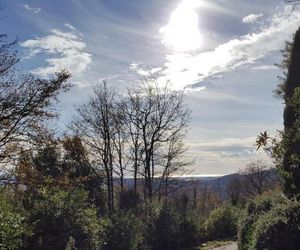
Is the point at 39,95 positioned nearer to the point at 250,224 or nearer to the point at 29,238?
the point at 29,238

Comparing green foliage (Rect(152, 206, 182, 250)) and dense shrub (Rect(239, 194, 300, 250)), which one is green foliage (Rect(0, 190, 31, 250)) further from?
green foliage (Rect(152, 206, 182, 250))

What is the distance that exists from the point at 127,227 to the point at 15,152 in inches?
249

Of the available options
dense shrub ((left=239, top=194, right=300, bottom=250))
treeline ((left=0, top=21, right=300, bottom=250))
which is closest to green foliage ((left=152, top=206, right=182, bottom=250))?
treeline ((left=0, top=21, right=300, bottom=250))

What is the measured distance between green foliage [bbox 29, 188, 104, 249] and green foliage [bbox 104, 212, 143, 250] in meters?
3.01

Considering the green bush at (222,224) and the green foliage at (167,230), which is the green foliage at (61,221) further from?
the green bush at (222,224)

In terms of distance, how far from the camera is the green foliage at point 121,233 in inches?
820

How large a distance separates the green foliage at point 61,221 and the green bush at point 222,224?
14.4 m

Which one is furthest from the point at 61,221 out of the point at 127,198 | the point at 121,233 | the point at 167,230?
the point at 127,198

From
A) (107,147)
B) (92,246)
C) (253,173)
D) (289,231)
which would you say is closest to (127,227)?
(92,246)

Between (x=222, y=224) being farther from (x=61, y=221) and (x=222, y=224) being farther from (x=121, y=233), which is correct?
(x=61, y=221)

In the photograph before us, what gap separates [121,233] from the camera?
69.1ft

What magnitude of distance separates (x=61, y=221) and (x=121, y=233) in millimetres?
5687

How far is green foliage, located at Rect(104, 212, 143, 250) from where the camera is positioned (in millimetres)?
20828

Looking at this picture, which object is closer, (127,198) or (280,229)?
(280,229)
